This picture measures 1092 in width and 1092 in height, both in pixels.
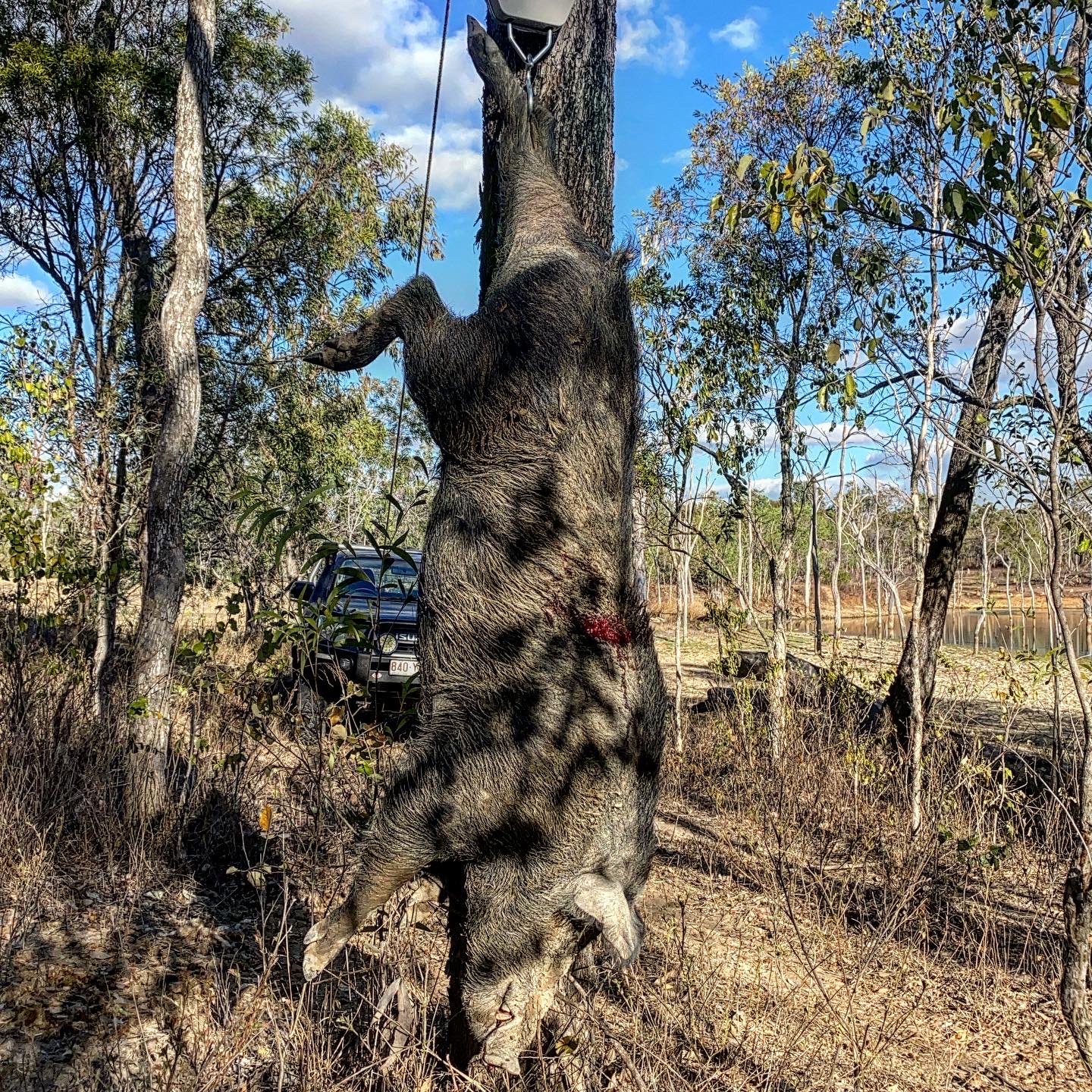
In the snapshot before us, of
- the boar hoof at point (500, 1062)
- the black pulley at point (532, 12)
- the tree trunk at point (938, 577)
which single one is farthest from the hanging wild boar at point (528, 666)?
the tree trunk at point (938, 577)

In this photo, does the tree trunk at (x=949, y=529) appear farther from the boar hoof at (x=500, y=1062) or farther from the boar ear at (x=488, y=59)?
the boar hoof at (x=500, y=1062)

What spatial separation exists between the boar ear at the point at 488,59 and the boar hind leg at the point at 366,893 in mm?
2101

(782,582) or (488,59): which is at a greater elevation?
(488,59)

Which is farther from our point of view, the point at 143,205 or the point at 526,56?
the point at 143,205

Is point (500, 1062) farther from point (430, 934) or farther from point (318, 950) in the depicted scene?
point (430, 934)

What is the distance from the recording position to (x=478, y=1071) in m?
2.26

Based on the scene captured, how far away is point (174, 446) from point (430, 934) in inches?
150

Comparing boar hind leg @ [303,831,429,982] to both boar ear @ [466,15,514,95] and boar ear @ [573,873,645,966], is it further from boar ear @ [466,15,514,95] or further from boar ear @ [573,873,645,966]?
boar ear @ [466,15,514,95]

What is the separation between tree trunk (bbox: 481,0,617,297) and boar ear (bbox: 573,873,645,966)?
1.78 metres

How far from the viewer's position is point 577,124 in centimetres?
279

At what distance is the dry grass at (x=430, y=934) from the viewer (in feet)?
9.00

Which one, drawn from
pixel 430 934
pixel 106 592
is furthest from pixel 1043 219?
pixel 106 592

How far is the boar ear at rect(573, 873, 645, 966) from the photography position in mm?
1923

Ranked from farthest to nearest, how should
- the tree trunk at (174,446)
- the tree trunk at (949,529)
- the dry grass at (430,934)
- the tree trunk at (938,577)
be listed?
the tree trunk at (938,577) < the tree trunk at (949,529) < the tree trunk at (174,446) < the dry grass at (430,934)
